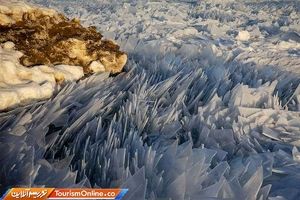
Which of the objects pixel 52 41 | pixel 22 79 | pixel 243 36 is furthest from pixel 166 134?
pixel 243 36

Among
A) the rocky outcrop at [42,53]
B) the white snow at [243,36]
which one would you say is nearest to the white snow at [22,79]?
the rocky outcrop at [42,53]

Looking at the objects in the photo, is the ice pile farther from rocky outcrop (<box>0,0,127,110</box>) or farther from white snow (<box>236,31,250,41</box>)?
white snow (<box>236,31,250,41</box>)

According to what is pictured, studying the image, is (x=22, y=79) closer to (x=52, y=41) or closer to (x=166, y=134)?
(x=52, y=41)

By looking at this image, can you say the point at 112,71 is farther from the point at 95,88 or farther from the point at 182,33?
the point at 182,33

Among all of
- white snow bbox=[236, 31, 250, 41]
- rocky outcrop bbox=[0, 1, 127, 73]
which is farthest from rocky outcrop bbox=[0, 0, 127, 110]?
white snow bbox=[236, 31, 250, 41]

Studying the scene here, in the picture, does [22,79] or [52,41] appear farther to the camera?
[52,41]

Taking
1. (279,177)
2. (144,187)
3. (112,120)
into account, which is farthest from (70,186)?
(279,177)
